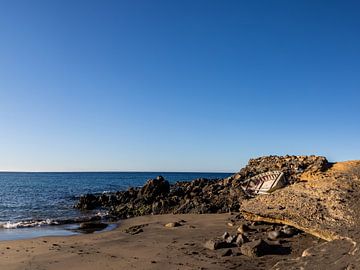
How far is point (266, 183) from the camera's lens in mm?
18359

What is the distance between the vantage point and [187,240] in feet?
41.5

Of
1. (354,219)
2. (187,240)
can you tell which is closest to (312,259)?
(354,219)

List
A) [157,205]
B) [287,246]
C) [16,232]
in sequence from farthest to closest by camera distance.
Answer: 1. [157,205]
2. [16,232]
3. [287,246]

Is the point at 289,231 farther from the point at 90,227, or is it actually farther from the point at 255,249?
the point at 90,227

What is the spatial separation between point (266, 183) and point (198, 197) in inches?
280

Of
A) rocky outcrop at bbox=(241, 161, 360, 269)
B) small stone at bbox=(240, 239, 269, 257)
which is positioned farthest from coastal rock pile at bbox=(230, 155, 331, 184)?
small stone at bbox=(240, 239, 269, 257)

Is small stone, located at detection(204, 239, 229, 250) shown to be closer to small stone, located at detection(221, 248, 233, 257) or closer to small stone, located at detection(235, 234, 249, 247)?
small stone, located at detection(235, 234, 249, 247)

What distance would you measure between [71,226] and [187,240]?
9.06m

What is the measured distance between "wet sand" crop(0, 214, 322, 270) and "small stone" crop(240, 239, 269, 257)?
0.57 ft

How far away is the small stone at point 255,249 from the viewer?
31.3 feet

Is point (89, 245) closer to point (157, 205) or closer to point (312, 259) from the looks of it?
point (312, 259)

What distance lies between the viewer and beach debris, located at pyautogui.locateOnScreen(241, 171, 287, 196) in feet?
53.4

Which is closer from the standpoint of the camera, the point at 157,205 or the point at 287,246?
the point at 287,246

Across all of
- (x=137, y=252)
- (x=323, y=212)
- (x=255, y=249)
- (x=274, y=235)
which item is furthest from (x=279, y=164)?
(x=255, y=249)
